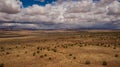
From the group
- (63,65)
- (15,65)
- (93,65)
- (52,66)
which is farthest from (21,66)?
(93,65)

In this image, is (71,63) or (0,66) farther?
(71,63)

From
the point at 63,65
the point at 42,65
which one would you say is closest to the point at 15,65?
the point at 42,65

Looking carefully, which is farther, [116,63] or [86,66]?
[116,63]

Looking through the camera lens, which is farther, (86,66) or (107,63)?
(107,63)

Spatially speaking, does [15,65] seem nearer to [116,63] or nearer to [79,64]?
[79,64]

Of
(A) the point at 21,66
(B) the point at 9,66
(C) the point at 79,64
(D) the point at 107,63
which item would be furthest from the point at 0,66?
(D) the point at 107,63

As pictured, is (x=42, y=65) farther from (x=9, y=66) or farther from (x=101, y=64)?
(x=101, y=64)

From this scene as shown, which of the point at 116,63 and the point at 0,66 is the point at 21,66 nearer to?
the point at 0,66
